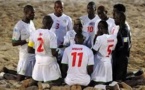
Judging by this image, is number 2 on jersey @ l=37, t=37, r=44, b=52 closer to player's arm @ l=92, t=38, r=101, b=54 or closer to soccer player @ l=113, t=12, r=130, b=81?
player's arm @ l=92, t=38, r=101, b=54

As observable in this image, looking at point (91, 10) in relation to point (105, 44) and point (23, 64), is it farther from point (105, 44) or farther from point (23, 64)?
point (23, 64)

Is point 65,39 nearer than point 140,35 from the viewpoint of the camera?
Yes

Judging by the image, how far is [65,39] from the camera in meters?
10.9

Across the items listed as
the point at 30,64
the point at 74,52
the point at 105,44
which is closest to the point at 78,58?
the point at 74,52

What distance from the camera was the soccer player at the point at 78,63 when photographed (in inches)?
394

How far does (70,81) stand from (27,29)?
1665mm

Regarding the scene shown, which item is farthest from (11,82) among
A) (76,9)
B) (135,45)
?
(76,9)

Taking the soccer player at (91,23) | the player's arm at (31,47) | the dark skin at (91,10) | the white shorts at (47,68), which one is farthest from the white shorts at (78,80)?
the dark skin at (91,10)

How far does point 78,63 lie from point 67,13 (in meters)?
8.69

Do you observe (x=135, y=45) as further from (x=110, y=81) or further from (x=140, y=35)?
(x=110, y=81)

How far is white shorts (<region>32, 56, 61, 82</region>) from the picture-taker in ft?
34.3

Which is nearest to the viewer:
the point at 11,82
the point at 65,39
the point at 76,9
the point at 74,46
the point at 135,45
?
the point at 74,46

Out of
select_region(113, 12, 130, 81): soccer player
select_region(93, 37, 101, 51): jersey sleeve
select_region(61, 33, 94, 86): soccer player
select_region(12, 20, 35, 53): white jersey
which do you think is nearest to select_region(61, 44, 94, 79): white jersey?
select_region(61, 33, 94, 86): soccer player

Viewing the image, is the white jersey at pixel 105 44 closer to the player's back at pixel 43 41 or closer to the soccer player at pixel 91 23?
the player's back at pixel 43 41
